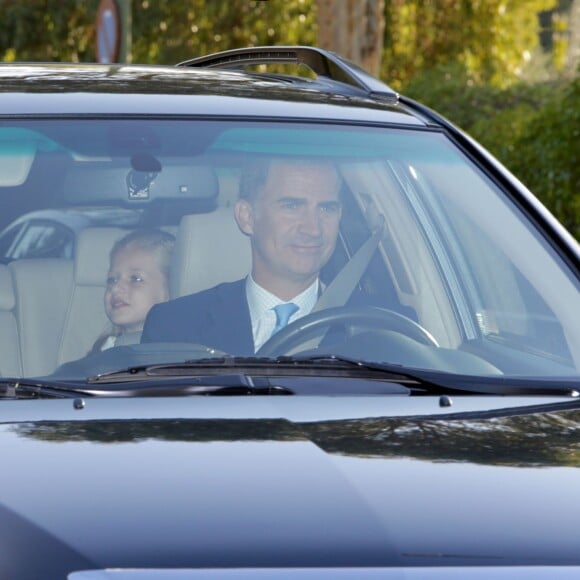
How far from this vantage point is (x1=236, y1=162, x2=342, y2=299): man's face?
3.51 m

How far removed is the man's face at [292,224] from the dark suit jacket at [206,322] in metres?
0.19

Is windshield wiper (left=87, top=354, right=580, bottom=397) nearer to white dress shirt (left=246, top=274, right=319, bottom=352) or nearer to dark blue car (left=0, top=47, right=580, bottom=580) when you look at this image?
dark blue car (left=0, top=47, right=580, bottom=580)

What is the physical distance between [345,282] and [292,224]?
0.56 feet

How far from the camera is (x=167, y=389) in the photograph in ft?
9.60

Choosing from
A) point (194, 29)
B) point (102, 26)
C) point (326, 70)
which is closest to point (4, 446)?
point (326, 70)

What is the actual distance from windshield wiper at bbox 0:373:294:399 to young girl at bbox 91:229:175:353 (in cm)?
36

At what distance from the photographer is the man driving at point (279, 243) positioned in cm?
336

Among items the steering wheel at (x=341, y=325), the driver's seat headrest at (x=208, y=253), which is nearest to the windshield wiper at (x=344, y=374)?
the steering wheel at (x=341, y=325)

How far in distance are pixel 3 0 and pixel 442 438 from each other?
2527 cm

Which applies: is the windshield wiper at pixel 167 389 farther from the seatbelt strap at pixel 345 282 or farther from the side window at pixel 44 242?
the side window at pixel 44 242

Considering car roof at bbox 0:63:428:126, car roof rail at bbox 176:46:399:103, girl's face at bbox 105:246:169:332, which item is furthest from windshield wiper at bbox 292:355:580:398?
car roof rail at bbox 176:46:399:103

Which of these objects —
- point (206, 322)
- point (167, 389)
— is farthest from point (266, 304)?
point (167, 389)

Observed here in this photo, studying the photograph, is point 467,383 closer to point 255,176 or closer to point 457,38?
point 255,176

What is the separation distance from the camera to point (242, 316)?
130 inches
